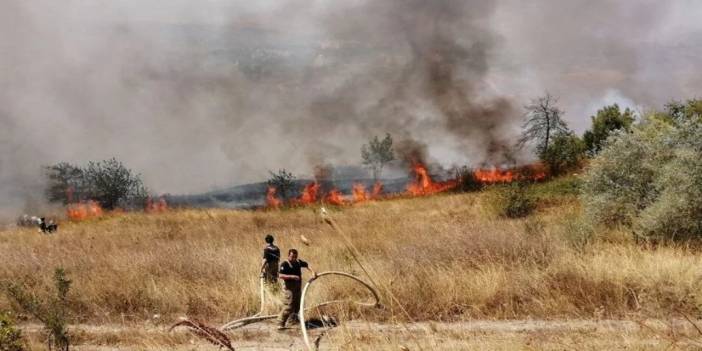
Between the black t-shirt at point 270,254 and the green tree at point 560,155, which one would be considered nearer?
the black t-shirt at point 270,254

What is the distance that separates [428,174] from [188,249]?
30809mm

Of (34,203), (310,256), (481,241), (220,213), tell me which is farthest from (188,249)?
(34,203)

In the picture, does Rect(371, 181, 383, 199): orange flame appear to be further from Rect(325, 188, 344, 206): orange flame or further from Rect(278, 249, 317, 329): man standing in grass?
Rect(278, 249, 317, 329): man standing in grass

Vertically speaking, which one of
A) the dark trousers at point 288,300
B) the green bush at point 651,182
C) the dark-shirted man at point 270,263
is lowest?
the dark trousers at point 288,300

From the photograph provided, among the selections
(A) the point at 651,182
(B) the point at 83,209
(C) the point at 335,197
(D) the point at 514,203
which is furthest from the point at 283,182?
(A) the point at 651,182

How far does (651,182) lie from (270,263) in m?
10.0

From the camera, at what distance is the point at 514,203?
21.1 m

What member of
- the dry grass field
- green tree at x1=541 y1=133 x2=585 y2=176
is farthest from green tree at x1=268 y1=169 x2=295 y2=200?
the dry grass field

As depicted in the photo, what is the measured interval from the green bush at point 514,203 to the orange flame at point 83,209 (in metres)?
28.0

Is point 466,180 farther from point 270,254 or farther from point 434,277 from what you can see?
point 270,254

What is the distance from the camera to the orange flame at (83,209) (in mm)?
35781

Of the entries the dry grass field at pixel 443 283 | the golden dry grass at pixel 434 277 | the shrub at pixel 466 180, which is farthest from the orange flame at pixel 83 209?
the shrub at pixel 466 180

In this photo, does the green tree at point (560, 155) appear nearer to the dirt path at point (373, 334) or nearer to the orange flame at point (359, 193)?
the orange flame at point (359, 193)

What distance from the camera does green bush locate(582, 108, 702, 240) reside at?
11.4 meters
